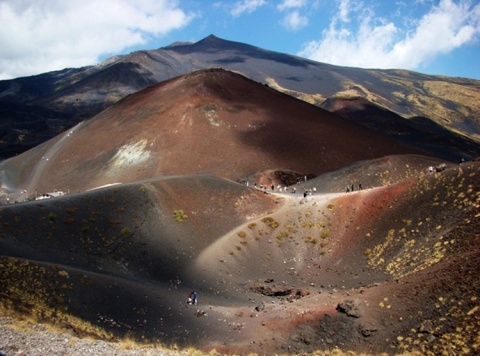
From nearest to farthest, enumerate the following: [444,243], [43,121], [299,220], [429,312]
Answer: [429,312] < [444,243] < [299,220] < [43,121]

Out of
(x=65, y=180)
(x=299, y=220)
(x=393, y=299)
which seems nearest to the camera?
(x=393, y=299)

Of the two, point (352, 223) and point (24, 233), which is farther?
point (352, 223)

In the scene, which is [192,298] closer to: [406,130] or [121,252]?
[121,252]

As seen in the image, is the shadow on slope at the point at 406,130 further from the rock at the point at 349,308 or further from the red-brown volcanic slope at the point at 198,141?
the rock at the point at 349,308

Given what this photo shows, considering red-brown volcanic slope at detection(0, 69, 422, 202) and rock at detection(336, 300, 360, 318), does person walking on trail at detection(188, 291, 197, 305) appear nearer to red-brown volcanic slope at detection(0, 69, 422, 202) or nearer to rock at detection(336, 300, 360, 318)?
rock at detection(336, 300, 360, 318)

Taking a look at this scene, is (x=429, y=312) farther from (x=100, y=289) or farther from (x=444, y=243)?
(x=100, y=289)

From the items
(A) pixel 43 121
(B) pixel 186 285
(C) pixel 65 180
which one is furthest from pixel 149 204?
(A) pixel 43 121

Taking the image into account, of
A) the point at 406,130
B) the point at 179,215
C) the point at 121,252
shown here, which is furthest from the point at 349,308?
the point at 406,130

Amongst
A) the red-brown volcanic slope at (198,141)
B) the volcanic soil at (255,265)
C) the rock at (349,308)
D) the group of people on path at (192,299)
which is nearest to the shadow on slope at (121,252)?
the volcanic soil at (255,265)
